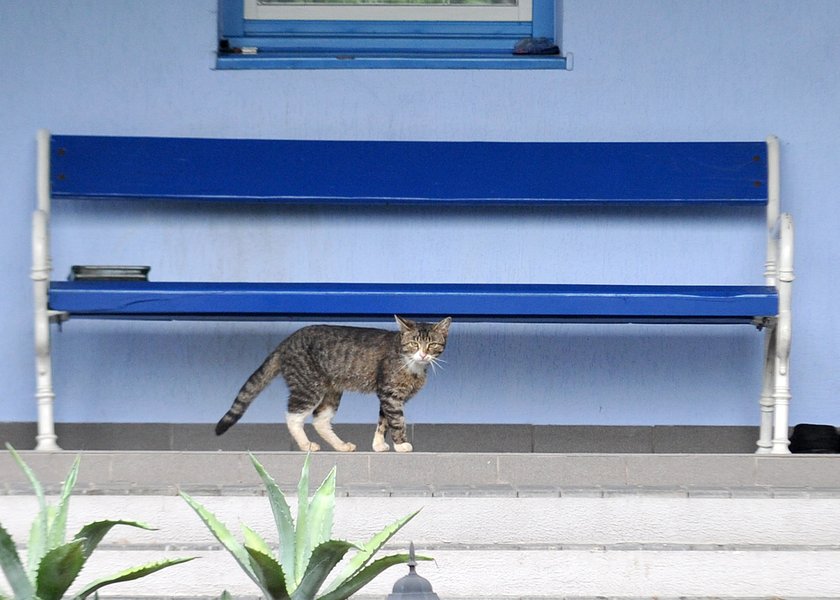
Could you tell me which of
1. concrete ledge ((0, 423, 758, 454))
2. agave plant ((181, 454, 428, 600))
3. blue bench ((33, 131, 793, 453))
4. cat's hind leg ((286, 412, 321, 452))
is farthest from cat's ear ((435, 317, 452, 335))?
agave plant ((181, 454, 428, 600))

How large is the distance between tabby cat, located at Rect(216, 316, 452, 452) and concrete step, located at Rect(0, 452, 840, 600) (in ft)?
1.07

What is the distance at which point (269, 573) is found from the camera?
162cm

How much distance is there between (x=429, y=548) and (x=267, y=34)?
218cm

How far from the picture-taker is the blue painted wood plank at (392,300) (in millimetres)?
3951

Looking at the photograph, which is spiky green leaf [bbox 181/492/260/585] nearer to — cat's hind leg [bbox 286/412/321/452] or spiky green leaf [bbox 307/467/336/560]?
spiky green leaf [bbox 307/467/336/560]

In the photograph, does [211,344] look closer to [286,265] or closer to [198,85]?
[286,265]

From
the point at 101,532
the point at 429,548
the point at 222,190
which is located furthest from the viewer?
the point at 222,190

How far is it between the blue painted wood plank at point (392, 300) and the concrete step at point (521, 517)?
0.50 meters

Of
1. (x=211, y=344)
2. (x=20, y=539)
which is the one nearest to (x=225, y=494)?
(x=20, y=539)

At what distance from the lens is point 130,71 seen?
177 inches

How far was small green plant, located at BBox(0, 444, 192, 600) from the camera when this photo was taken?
157 cm

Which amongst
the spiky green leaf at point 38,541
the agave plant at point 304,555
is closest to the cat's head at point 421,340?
the agave plant at point 304,555

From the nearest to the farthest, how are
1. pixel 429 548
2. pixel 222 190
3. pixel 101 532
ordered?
pixel 101 532
pixel 429 548
pixel 222 190

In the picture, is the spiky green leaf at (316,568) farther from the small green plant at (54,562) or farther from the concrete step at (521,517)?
the concrete step at (521,517)
